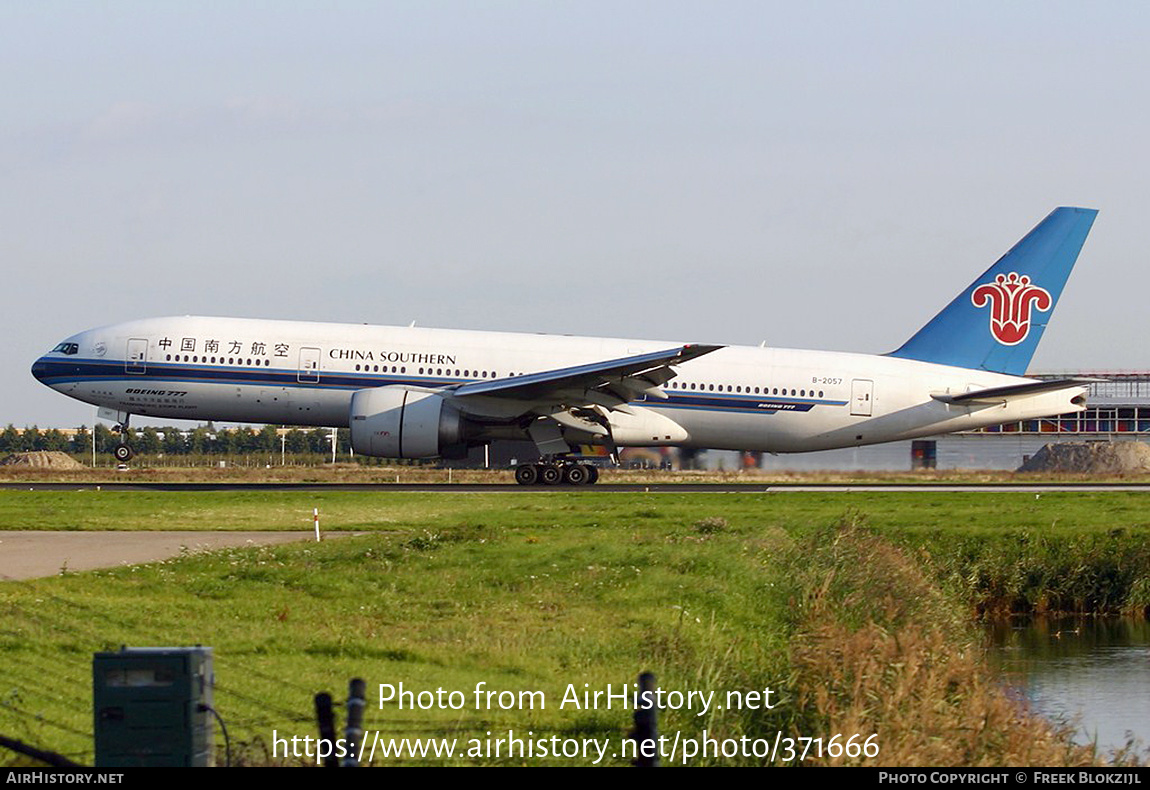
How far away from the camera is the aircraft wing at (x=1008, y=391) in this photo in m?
38.1

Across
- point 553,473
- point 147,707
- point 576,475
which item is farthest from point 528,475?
point 147,707

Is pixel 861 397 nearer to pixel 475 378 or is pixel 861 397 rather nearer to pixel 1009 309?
pixel 1009 309

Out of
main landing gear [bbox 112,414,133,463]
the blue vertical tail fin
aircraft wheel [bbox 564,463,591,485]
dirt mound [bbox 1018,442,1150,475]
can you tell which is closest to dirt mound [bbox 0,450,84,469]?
main landing gear [bbox 112,414,133,463]

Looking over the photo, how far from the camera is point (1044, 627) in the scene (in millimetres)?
26000

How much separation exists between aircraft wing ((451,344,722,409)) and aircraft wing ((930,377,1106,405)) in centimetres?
784

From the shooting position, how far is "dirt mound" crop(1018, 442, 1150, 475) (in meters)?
63.1

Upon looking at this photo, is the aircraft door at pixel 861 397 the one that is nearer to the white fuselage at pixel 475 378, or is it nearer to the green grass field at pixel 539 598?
the white fuselage at pixel 475 378

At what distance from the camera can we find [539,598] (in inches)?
705

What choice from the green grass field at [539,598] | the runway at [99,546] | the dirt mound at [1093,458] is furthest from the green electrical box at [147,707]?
the dirt mound at [1093,458]
